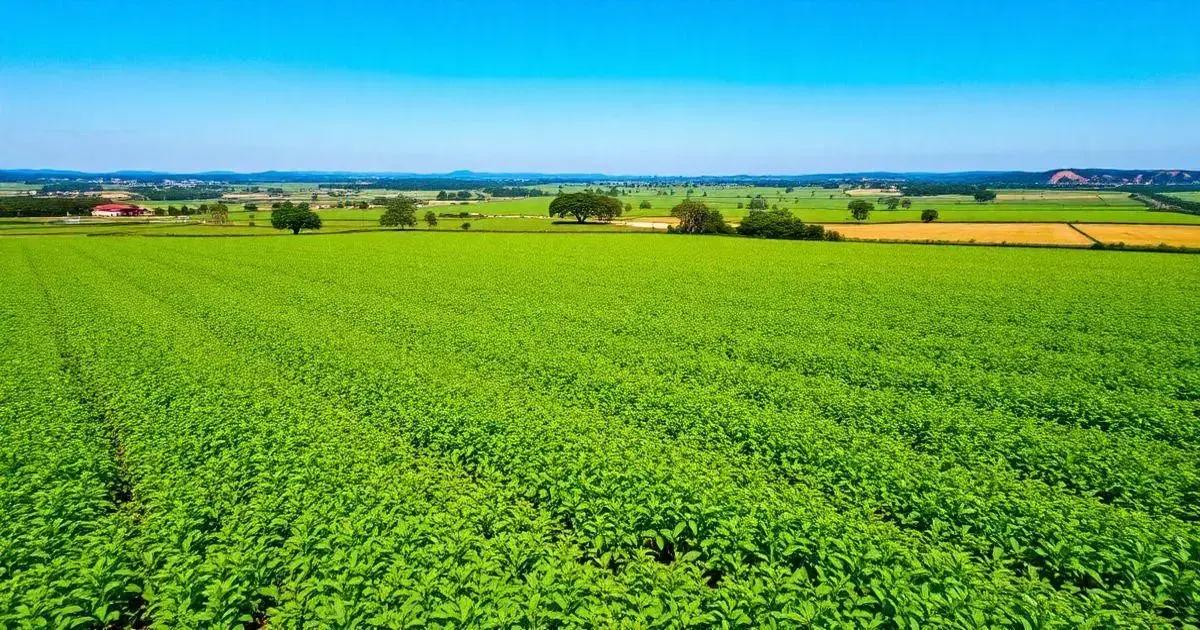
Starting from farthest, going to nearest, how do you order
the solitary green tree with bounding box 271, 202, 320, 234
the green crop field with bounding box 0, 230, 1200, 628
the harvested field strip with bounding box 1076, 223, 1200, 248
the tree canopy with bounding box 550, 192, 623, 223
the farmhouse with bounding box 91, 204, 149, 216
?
1. the farmhouse with bounding box 91, 204, 149, 216
2. the tree canopy with bounding box 550, 192, 623, 223
3. the solitary green tree with bounding box 271, 202, 320, 234
4. the harvested field strip with bounding box 1076, 223, 1200, 248
5. the green crop field with bounding box 0, 230, 1200, 628

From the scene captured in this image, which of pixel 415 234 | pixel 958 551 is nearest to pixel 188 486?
pixel 958 551

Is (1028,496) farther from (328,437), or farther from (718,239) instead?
(718,239)

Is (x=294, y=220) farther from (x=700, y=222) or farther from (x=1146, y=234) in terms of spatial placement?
(x=1146, y=234)

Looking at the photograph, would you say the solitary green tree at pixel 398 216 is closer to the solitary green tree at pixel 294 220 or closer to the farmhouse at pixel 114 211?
the solitary green tree at pixel 294 220

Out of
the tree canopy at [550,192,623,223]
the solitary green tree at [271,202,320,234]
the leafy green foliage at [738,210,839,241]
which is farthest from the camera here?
the tree canopy at [550,192,623,223]

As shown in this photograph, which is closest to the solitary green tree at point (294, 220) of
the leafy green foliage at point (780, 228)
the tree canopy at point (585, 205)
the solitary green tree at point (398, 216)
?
the solitary green tree at point (398, 216)

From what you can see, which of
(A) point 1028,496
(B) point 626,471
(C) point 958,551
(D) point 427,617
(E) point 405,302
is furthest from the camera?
(E) point 405,302

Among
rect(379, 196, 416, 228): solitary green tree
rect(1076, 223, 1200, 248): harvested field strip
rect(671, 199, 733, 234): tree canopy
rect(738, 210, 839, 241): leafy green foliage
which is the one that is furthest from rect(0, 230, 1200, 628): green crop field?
rect(379, 196, 416, 228): solitary green tree

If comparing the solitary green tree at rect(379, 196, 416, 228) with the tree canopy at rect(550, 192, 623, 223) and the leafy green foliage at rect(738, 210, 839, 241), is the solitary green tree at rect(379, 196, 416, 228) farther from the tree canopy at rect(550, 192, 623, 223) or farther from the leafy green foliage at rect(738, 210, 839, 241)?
the leafy green foliage at rect(738, 210, 839, 241)
